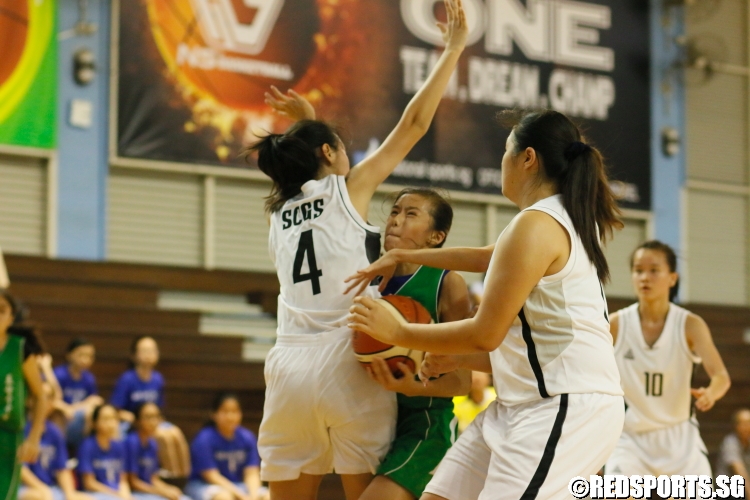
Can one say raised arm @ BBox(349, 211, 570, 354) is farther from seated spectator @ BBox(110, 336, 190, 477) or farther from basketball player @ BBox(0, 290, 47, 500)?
seated spectator @ BBox(110, 336, 190, 477)

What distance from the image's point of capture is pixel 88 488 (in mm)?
7531

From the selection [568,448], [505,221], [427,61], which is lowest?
[568,448]

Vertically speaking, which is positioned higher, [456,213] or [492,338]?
[456,213]

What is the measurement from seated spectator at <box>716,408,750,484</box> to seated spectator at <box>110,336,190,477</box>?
5012 millimetres

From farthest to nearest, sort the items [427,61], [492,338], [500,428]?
1. [427,61]
2. [500,428]
3. [492,338]

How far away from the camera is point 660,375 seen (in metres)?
5.47

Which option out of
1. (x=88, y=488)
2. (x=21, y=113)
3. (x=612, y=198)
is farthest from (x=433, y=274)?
(x=21, y=113)

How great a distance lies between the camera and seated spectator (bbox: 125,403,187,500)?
7723 mm

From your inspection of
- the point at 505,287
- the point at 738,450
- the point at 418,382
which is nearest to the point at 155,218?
the point at 738,450

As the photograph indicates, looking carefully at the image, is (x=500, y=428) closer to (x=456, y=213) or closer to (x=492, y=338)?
(x=492, y=338)

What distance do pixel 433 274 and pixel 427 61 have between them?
9.04 metres

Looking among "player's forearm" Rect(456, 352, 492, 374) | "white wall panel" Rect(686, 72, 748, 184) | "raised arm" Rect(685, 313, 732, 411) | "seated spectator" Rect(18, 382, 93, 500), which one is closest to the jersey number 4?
"player's forearm" Rect(456, 352, 492, 374)

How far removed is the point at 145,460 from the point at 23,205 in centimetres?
381

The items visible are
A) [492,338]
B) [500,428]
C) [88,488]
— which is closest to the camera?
[492,338]
